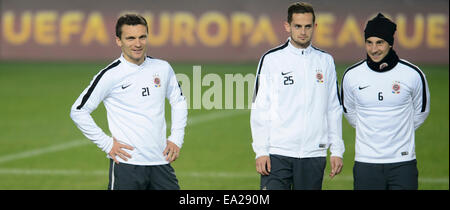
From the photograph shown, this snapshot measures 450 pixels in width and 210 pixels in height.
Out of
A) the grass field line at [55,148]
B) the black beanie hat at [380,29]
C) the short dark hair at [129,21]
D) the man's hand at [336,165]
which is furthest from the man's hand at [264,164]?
the grass field line at [55,148]

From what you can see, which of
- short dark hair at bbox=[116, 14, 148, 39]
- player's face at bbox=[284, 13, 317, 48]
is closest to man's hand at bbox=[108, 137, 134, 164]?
short dark hair at bbox=[116, 14, 148, 39]

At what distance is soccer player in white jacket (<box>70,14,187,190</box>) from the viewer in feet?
19.9

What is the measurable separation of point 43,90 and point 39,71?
5.33 metres

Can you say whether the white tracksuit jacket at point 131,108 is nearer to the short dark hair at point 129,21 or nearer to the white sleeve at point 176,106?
the white sleeve at point 176,106

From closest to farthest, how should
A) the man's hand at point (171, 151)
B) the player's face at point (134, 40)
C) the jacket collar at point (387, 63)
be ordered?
the player's face at point (134, 40)
the man's hand at point (171, 151)
the jacket collar at point (387, 63)

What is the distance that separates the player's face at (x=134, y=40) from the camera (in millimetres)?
6039

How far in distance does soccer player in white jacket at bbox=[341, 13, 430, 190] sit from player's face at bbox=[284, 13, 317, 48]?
1.62 feet

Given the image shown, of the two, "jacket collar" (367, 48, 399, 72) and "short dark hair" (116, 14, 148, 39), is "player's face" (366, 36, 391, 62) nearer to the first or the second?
"jacket collar" (367, 48, 399, 72)

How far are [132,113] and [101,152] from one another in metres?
7.30

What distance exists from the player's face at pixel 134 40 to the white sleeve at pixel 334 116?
59.3 inches

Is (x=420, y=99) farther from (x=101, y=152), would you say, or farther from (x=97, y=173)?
(x=101, y=152)

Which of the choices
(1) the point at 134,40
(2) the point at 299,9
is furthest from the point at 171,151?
(2) the point at 299,9

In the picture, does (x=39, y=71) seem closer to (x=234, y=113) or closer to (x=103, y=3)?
(x=103, y=3)
